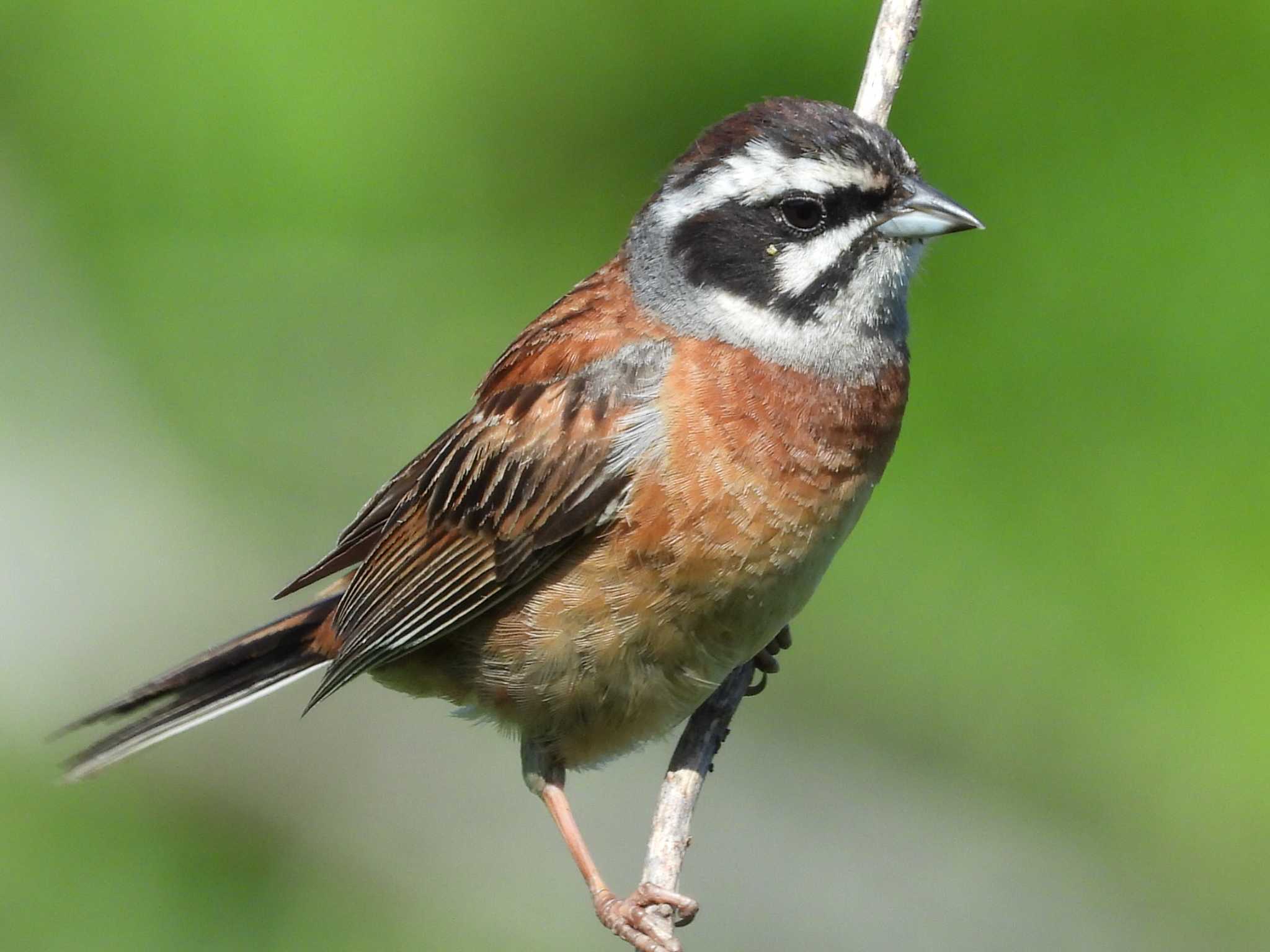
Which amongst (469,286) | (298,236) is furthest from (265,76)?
(469,286)

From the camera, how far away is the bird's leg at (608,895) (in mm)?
4504

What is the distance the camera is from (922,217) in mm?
4137

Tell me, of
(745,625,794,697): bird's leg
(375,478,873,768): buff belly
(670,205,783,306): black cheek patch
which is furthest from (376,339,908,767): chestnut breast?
(745,625,794,697): bird's leg

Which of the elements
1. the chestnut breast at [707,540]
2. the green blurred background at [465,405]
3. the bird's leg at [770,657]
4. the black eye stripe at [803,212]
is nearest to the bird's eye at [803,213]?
the black eye stripe at [803,212]

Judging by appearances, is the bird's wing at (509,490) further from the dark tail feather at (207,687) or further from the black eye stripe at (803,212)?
the black eye stripe at (803,212)

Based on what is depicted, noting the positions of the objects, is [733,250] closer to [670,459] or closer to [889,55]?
[670,459]

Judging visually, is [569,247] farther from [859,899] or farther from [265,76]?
[859,899]

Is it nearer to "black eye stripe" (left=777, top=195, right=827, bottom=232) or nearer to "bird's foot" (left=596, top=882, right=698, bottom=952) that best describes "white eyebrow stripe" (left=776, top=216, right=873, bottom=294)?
"black eye stripe" (left=777, top=195, right=827, bottom=232)

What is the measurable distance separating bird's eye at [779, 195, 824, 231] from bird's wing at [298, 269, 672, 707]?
43 centimetres

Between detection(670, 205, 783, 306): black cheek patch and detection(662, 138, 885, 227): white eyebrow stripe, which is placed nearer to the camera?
detection(662, 138, 885, 227): white eyebrow stripe

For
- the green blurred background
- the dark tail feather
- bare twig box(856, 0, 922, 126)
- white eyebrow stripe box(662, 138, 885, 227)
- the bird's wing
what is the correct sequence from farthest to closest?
the green blurred background
the dark tail feather
bare twig box(856, 0, 922, 126)
the bird's wing
white eyebrow stripe box(662, 138, 885, 227)

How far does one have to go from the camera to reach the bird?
4160mm

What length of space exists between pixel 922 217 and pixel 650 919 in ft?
6.14

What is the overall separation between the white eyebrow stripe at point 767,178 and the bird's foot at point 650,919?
1.69 meters
